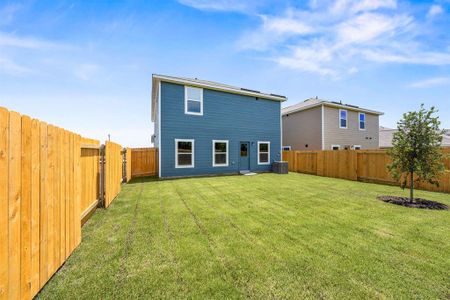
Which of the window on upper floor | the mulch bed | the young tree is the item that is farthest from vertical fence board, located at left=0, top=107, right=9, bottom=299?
the window on upper floor

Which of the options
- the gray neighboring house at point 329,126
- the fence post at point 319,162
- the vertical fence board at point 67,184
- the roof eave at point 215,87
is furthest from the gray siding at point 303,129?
the vertical fence board at point 67,184

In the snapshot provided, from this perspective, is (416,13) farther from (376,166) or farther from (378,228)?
(378,228)

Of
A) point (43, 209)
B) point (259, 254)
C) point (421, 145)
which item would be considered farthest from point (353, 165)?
point (43, 209)

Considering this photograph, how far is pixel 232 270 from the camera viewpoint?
2477 mm

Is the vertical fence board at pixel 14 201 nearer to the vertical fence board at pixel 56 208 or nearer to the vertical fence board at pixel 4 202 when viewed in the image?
the vertical fence board at pixel 4 202

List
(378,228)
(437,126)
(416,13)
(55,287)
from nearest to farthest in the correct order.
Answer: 1. (55,287)
2. (378,228)
3. (437,126)
4. (416,13)

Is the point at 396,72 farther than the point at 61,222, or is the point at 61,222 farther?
the point at 396,72

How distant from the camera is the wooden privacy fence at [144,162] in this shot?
1180 centimetres

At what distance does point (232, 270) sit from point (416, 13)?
431 inches

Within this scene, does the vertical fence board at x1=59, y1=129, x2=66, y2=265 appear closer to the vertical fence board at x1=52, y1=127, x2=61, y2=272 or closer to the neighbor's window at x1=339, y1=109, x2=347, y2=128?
the vertical fence board at x1=52, y1=127, x2=61, y2=272

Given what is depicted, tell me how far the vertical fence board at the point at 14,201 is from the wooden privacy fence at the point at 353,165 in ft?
32.5

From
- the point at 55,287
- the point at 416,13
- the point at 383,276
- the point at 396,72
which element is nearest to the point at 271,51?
the point at 416,13

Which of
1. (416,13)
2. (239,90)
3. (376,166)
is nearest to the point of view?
(416,13)

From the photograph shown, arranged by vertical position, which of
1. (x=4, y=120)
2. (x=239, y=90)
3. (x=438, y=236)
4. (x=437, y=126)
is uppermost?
(x=239, y=90)
